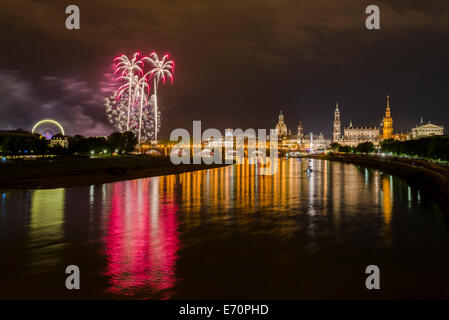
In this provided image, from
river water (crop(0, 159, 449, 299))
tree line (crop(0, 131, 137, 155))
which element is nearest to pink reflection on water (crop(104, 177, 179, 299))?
river water (crop(0, 159, 449, 299))

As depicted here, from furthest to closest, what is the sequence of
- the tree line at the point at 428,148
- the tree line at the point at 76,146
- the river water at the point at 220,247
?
the tree line at the point at 76,146 → the tree line at the point at 428,148 → the river water at the point at 220,247

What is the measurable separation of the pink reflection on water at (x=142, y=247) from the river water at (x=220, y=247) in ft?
0.13

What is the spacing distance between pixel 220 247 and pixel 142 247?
2867 mm

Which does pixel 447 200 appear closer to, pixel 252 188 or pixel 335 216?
pixel 335 216

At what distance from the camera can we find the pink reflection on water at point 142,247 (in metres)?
10.8

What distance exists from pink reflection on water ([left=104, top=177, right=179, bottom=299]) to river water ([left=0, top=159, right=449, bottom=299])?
40mm

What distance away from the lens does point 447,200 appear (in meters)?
26.0

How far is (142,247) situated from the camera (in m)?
14.9

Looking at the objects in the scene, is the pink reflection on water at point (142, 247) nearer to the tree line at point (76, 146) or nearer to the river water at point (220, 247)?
the river water at point (220, 247)

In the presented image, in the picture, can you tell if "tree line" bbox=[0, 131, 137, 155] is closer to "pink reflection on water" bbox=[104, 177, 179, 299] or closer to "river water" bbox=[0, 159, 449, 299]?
"river water" bbox=[0, 159, 449, 299]

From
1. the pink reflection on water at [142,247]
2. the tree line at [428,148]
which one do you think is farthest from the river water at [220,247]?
the tree line at [428,148]

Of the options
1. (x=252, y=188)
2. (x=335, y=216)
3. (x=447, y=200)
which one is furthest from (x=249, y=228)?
(x=252, y=188)

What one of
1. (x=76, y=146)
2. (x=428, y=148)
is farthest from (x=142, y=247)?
(x=76, y=146)
